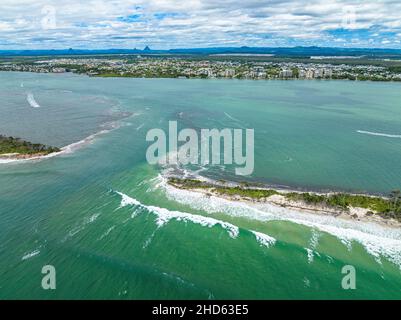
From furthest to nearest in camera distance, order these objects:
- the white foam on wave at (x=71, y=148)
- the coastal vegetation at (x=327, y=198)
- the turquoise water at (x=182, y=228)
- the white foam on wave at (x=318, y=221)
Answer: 1. the white foam on wave at (x=71, y=148)
2. the coastal vegetation at (x=327, y=198)
3. the white foam on wave at (x=318, y=221)
4. the turquoise water at (x=182, y=228)

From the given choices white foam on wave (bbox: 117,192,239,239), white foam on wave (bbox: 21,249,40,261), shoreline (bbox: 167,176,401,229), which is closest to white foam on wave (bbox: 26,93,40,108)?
shoreline (bbox: 167,176,401,229)

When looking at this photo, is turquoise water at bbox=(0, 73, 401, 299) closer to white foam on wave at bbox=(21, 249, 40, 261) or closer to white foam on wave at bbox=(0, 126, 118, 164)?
white foam on wave at bbox=(21, 249, 40, 261)

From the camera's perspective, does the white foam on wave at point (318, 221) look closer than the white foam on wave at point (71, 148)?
Yes

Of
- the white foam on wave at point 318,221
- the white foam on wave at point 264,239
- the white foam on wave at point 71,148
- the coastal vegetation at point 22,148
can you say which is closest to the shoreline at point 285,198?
the white foam on wave at point 318,221

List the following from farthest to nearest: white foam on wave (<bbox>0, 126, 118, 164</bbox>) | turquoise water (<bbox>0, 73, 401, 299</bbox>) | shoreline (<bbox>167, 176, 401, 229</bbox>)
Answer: white foam on wave (<bbox>0, 126, 118, 164</bbox>) → shoreline (<bbox>167, 176, 401, 229</bbox>) → turquoise water (<bbox>0, 73, 401, 299</bbox>)

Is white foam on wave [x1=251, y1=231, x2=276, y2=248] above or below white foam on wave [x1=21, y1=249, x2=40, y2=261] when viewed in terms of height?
above

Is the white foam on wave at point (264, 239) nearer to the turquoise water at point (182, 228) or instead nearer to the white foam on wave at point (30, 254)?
the turquoise water at point (182, 228)

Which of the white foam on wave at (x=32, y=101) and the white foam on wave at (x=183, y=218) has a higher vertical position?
the white foam on wave at (x=32, y=101)
